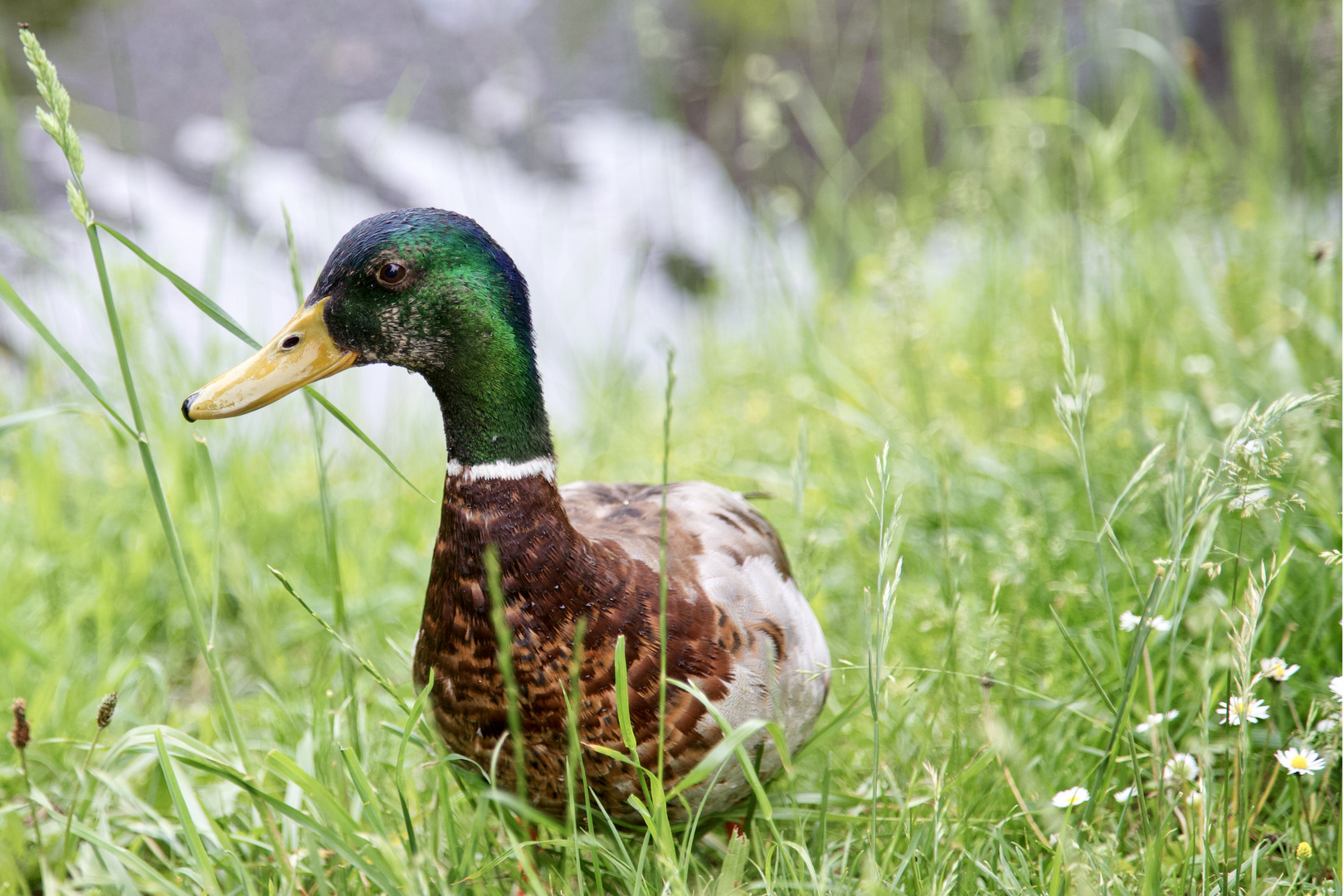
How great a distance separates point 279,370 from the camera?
150cm

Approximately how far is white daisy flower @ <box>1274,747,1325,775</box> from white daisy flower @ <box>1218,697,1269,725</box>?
0.07 meters

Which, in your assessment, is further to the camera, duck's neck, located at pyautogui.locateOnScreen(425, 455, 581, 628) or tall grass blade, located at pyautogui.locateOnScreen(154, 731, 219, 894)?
duck's neck, located at pyautogui.locateOnScreen(425, 455, 581, 628)

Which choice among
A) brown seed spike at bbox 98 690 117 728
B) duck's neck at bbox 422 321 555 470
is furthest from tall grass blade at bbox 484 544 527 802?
brown seed spike at bbox 98 690 117 728

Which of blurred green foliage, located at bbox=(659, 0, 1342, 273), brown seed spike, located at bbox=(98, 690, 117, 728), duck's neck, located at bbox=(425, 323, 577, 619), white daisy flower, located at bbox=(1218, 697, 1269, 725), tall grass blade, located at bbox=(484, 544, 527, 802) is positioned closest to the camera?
tall grass blade, located at bbox=(484, 544, 527, 802)

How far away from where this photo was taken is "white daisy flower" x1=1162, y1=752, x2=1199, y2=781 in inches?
59.8

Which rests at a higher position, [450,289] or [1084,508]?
[450,289]

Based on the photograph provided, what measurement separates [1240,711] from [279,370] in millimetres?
1365

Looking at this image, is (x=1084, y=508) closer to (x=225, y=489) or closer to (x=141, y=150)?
(x=225, y=489)

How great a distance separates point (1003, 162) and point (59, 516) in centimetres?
291

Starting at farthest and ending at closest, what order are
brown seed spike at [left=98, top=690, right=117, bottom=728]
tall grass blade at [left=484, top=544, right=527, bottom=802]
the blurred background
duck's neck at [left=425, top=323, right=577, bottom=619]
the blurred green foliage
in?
the blurred background → the blurred green foliage → duck's neck at [left=425, top=323, right=577, bottom=619] → brown seed spike at [left=98, top=690, right=117, bottom=728] → tall grass blade at [left=484, top=544, right=527, bottom=802]

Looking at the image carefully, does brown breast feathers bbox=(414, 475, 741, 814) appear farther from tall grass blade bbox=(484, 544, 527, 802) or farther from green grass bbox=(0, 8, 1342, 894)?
green grass bbox=(0, 8, 1342, 894)

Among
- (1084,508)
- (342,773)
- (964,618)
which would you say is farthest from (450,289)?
(1084,508)

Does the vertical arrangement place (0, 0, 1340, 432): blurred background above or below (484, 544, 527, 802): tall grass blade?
above

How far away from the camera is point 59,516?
9.39 feet
